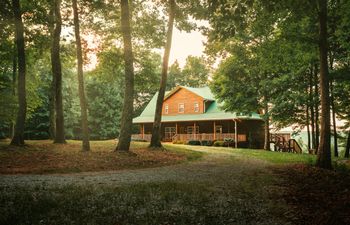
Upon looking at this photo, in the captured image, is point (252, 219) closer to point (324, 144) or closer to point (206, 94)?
point (324, 144)

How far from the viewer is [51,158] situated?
15.5 m

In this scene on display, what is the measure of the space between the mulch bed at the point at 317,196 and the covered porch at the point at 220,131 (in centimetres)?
2437

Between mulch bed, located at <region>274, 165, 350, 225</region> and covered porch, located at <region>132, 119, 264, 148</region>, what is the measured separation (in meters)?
24.4

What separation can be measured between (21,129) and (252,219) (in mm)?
17496

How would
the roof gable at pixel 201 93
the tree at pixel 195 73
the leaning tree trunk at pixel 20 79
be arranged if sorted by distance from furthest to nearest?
1. the tree at pixel 195 73
2. the roof gable at pixel 201 93
3. the leaning tree trunk at pixel 20 79

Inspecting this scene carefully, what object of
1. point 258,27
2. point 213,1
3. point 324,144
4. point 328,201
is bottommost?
point 328,201

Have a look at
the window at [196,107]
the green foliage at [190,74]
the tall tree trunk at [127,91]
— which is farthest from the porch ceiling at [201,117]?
the green foliage at [190,74]

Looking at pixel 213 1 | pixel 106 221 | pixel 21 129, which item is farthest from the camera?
pixel 21 129

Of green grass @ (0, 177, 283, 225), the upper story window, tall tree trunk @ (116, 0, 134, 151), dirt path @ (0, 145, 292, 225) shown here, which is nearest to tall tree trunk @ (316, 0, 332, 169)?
dirt path @ (0, 145, 292, 225)

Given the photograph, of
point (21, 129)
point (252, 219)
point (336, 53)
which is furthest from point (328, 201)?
point (336, 53)

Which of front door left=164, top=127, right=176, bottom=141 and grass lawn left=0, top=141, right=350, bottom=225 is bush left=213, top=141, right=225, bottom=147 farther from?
grass lawn left=0, top=141, right=350, bottom=225

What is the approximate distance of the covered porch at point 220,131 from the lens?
38562 millimetres

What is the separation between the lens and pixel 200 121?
4372 centimetres

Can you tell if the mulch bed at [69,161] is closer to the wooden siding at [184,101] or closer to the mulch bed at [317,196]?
the mulch bed at [317,196]
